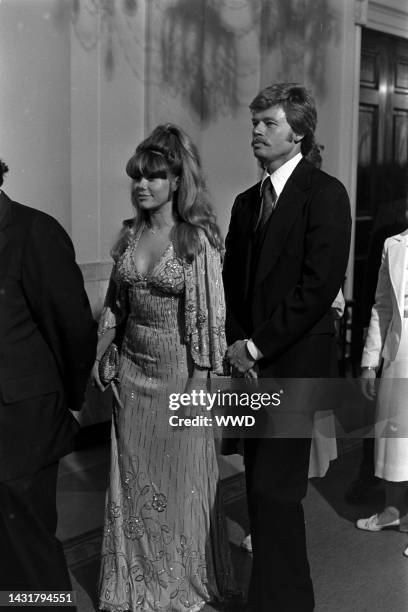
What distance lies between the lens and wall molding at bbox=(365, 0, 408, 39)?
125 inches

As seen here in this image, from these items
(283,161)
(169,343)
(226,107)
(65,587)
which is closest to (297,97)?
(283,161)

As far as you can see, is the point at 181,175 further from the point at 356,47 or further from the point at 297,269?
the point at 356,47

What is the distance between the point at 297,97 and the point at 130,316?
77 cm

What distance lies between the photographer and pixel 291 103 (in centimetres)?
246

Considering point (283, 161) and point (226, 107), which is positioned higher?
point (226, 107)

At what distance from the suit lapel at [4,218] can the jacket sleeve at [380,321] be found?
1.40 meters

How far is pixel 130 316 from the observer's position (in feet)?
8.60

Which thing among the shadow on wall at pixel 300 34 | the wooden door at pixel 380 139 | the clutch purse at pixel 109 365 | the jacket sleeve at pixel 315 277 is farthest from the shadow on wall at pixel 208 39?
the clutch purse at pixel 109 365

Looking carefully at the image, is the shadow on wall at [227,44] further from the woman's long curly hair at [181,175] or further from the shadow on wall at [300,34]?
the woman's long curly hair at [181,175]

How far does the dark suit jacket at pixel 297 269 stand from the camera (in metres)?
2.36

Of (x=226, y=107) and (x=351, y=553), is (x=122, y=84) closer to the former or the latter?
(x=226, y=107)

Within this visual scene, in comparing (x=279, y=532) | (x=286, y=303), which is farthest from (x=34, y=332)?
(x=279, y=532)

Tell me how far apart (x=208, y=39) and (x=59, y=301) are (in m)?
1.54

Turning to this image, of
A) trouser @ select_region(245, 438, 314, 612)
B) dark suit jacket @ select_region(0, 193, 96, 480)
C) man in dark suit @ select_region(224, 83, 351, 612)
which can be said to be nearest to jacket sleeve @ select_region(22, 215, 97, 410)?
dark suit jacket @ select_region(0, 193, 96, 480)
